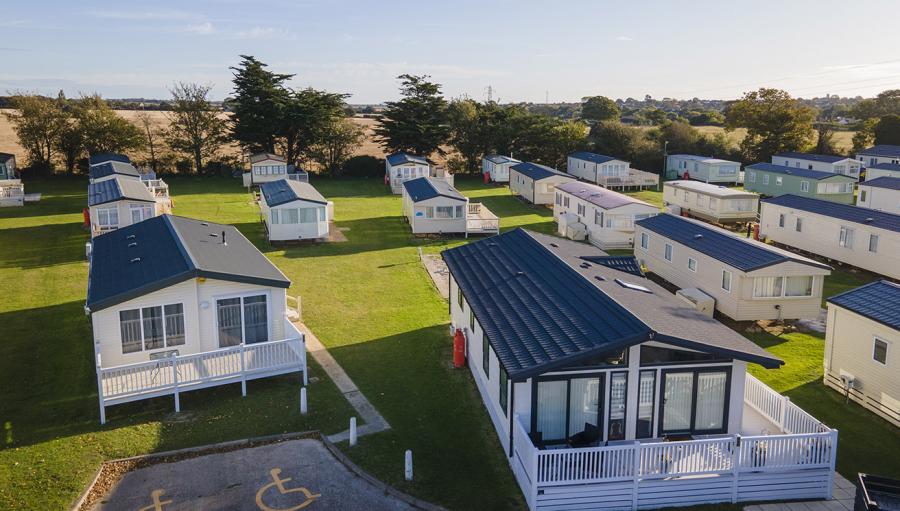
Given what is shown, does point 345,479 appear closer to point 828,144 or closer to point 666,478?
point 666,478

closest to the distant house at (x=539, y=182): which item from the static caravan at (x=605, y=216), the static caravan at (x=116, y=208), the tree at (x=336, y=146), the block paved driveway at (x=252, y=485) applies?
the static caravan at (x=605, y=216)

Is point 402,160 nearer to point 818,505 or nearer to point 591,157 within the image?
point 591,157

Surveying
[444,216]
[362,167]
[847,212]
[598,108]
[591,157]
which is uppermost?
[598,108]

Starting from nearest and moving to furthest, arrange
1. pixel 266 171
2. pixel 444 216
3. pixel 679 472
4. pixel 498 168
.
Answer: pixel 679 472, pixel 444 216, pixel 266 171, pixel 498 168

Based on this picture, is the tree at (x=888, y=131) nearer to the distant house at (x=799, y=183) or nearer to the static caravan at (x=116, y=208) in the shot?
the distant house at (x=799, y=183)

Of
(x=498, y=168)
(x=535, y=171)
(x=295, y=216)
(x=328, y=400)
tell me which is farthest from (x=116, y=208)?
(x=498, y=168)

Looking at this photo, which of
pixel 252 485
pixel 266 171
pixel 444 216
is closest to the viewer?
pixel 252 485

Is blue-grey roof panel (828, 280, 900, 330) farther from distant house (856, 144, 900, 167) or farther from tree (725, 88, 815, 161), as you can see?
tree (725, 88, 815, 161)
